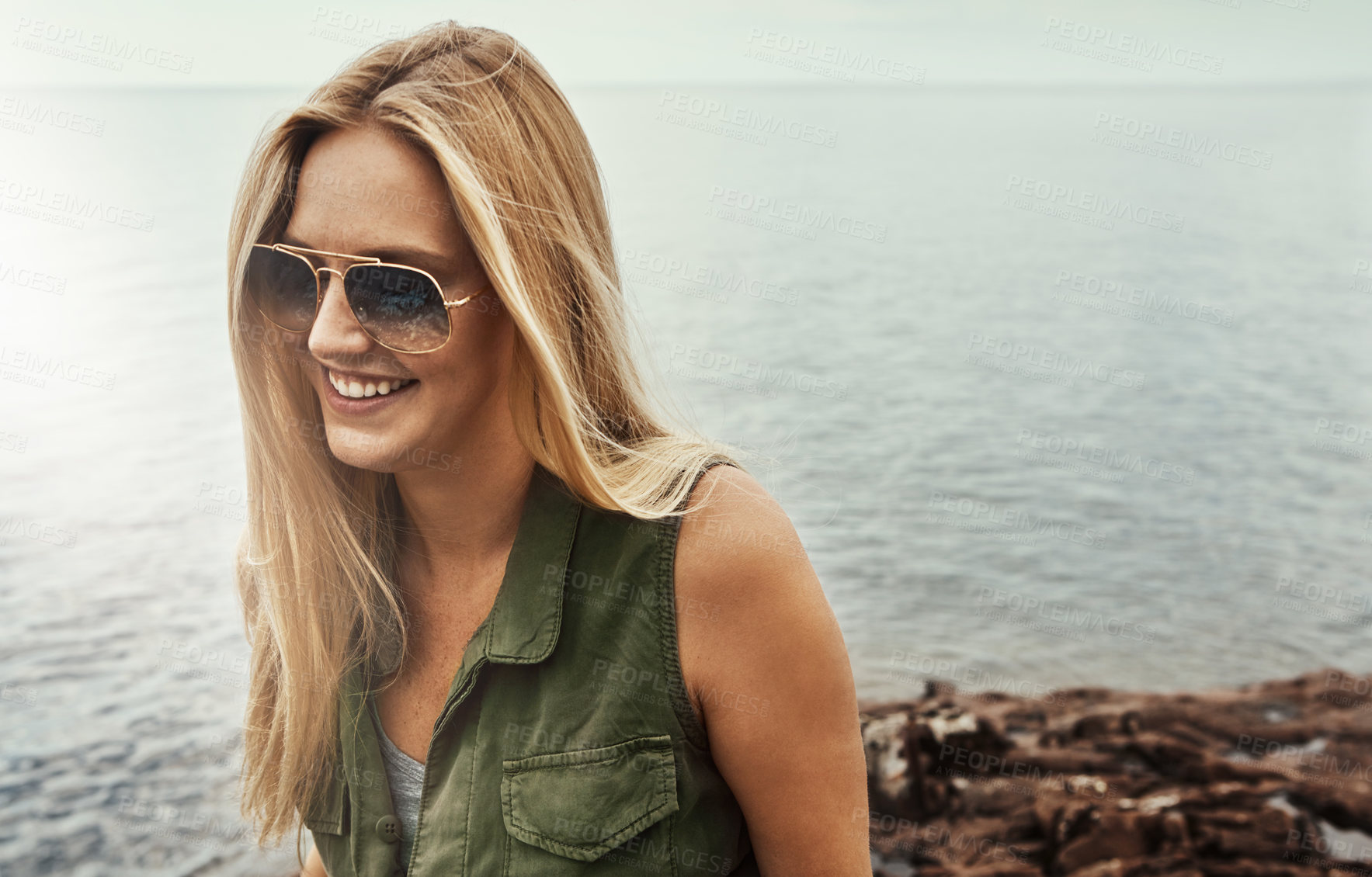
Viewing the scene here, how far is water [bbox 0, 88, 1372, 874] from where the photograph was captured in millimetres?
6215

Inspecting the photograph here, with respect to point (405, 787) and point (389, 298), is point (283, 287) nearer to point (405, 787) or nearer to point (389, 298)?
point (389, 298)

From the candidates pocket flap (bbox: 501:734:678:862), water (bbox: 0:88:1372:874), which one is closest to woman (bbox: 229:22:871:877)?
pocket flap (bbox: 501:734:678:862)

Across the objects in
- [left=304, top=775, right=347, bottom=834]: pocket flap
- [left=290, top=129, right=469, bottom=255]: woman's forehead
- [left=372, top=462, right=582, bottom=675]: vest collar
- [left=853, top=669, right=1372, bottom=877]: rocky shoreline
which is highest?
[left=290, top=129, right=469, bottom=255]: woman's forehead

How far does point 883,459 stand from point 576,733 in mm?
8638

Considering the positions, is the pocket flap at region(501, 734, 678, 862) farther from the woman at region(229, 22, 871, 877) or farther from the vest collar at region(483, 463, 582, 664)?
the vest collar at region(483, 463, 582, 664)

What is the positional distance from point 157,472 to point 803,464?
560 cm

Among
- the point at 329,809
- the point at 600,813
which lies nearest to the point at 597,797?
the point at 600,813

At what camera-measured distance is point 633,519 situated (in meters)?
1.70

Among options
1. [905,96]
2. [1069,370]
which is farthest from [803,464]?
[905,96]

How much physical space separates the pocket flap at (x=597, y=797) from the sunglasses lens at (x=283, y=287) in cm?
77

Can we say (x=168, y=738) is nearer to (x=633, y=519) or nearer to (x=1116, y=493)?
(x=633, y=519)

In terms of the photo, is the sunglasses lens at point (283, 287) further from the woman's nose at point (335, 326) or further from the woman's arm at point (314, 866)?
the woman's arm at point (314, 866)

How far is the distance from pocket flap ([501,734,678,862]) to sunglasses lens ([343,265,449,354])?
0.65m

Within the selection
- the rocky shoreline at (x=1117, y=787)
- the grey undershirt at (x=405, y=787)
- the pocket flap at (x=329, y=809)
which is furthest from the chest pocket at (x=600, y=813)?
the rocky shoreline at (x=1117, y=787)
